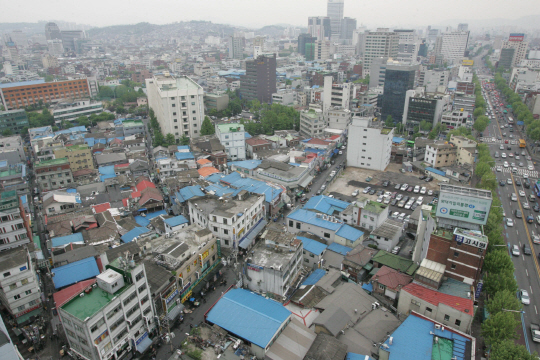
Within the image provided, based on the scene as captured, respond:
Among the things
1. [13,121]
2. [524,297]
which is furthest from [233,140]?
[13,121]

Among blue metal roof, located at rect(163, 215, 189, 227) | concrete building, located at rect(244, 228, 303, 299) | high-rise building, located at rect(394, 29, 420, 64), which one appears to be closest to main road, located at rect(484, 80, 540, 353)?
concrete building, located at rect(244, 228, 303, 299)

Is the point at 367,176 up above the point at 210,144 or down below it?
below

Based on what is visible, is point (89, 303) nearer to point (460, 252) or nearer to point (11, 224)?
point (11, 224)

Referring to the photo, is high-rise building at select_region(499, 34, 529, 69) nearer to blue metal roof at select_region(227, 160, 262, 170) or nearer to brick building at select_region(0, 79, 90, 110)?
blue metal roof at select_region(227, 160, 262, 170)

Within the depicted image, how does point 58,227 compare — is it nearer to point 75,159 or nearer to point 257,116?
point 75,159

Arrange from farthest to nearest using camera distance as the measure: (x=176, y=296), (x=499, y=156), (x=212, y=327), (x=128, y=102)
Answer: (x=128, y=102) < (x=499, y=156) < (x=176, y=296) < (x=212, y=327)

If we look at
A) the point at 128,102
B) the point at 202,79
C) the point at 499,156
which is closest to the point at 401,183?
the point at 499,156
